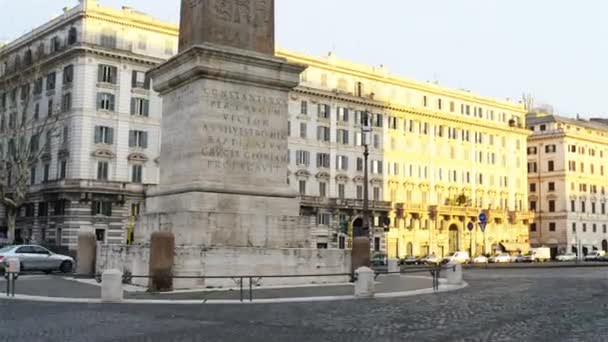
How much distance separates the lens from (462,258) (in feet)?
238

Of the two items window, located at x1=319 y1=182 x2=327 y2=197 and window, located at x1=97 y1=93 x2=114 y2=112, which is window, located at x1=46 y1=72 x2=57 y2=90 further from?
Result: window, located at x1=319 y1=182 x2=327 y2=197

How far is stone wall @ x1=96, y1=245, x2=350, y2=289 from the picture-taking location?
20.3 meters

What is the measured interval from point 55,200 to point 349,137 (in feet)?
106

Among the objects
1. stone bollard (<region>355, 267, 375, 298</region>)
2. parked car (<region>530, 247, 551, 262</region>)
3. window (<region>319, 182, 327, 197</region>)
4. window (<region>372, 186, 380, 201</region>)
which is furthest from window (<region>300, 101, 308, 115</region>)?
stone bollard (<region>355, 267, 375, 298</region>)

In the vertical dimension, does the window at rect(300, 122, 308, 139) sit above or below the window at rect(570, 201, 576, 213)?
above

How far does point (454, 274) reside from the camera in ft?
84.4

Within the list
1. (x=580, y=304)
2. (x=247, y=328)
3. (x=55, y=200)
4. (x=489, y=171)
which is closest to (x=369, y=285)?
(x=580, y=304)

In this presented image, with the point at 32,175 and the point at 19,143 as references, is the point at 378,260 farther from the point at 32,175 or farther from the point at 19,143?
the point at 32,175

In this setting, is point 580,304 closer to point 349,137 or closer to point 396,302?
point 396,302

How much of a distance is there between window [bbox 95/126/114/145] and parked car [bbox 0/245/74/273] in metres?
29.5

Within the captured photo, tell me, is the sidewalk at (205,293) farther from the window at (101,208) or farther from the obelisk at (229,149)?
the window at (101,208)

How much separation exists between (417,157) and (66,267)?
191 feet

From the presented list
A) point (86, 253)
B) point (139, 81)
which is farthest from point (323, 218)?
point (86, 253)

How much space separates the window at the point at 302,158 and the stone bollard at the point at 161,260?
2215 inches
